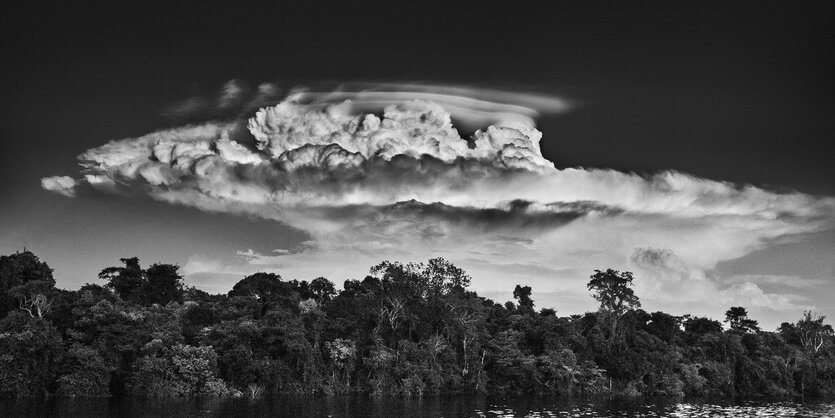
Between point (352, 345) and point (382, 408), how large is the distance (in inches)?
748

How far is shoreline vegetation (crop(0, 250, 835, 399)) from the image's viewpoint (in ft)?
207

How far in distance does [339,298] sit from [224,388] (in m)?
24.7

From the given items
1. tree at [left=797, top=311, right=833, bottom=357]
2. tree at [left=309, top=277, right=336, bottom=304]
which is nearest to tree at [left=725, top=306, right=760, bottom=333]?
tree at [left=797, top=311, right=833, bottom=357]

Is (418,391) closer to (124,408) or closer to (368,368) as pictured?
(368,368)

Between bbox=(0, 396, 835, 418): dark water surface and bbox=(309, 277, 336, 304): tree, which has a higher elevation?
bbox=(309, 277, 336, 304): tree

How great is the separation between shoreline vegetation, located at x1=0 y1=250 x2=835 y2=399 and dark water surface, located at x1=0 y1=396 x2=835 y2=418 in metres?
5.13

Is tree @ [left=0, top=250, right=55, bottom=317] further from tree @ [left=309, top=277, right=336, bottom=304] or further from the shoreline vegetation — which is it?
tree @ [left=309, top=277, right=336, bottom=304]

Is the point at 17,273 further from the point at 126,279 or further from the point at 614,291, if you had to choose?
the point at 614,291

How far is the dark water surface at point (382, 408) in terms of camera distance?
4891cm

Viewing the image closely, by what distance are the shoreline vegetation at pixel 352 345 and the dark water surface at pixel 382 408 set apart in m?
5.13

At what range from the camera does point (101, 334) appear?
6316 cm

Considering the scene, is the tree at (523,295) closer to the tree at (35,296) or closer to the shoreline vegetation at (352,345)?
the shoreline vegetation at (352,345)

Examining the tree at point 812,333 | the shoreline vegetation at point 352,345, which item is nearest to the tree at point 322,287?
the shoreline vegetation at point 352,345

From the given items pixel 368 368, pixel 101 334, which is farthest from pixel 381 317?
pixel 101 334
